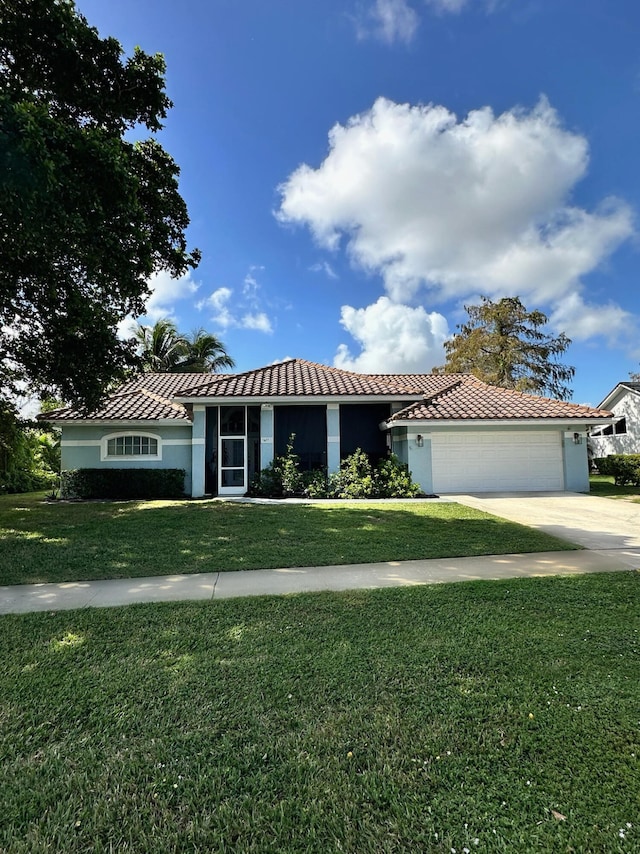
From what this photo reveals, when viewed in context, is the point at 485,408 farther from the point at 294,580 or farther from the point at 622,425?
the point at 622,425

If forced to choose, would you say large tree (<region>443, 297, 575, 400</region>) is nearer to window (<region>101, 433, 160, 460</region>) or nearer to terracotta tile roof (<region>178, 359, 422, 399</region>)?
terracotta tile roof (<region>178, 359, 422, 399</region>)

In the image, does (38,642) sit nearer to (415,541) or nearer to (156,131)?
(415,541)

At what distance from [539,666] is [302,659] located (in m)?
1.91

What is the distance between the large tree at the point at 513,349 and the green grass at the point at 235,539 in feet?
73.9

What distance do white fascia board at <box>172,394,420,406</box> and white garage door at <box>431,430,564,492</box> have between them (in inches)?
101

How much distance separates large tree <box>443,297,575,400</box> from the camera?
101 feet

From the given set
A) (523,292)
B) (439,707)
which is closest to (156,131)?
(439,707)

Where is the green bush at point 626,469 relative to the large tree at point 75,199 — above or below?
below

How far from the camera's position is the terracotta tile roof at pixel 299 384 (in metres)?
15.7

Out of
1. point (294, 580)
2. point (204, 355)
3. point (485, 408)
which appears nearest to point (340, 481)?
point (485, 408)

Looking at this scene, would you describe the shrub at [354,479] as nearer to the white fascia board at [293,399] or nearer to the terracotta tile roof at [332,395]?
the white fascia board at [293,399]

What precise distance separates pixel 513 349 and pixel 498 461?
18.2 m

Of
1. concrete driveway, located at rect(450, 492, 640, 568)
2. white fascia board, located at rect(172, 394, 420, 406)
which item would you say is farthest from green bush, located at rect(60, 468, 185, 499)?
concrete driveway, located at rect(450, 492, 640, 568)

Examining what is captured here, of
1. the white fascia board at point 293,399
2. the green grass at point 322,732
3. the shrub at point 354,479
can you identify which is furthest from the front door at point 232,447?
the green grass at point 322,732
